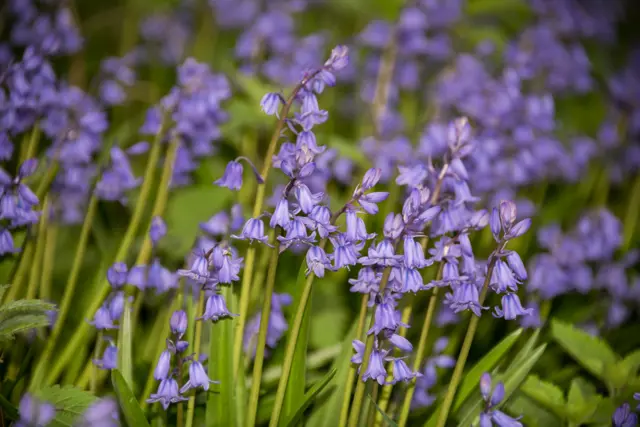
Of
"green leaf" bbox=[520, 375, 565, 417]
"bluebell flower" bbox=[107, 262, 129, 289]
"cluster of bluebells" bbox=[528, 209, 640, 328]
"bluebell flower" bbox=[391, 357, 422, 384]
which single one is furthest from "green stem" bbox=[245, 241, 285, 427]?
"cluster of bluebells" bbox=[528, 209, 640, 328]

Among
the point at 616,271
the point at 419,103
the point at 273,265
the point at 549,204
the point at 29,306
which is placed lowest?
the point at 29,306

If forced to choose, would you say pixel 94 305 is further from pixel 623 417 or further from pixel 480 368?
pixel 623 417

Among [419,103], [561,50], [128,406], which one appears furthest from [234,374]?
[419,103]

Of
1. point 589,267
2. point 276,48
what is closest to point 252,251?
point 589,267

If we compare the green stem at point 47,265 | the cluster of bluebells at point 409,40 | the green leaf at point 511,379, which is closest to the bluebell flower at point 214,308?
the green leaf at point 511,379

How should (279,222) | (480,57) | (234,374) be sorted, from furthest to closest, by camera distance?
(480,57), (234,374), (279,222)

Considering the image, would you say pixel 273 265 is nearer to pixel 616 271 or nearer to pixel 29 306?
pixel 29 306
